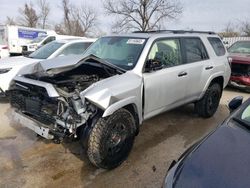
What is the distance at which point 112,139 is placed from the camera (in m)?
3.44

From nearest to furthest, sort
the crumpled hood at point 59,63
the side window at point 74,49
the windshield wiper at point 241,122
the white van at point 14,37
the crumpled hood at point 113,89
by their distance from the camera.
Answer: the windshield wiper at point 241,122
the crumpled hood at point 113,89
the crumpled hood at point 59,63
the side window at point 74,49
the white van at point 14,37

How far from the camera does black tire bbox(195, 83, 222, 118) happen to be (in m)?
5.53

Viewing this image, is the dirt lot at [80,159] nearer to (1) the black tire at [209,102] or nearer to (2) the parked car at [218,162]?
(1) the black tire at [209,102]

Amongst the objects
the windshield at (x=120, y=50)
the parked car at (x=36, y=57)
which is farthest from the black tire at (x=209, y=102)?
the parked car at (x=36, y=57)

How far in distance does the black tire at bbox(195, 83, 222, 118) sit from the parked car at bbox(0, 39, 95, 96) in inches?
156

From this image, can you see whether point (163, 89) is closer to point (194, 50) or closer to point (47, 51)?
point (194, 50)

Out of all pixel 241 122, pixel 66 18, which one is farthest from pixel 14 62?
pixel 66 18

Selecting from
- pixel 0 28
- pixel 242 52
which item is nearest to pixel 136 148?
pixel 242 52

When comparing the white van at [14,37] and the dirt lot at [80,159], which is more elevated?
the white van at [14,37]

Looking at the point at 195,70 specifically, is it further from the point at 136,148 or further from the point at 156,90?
the point at 136,148

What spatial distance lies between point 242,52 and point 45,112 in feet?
26.9

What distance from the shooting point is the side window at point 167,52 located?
429 cm

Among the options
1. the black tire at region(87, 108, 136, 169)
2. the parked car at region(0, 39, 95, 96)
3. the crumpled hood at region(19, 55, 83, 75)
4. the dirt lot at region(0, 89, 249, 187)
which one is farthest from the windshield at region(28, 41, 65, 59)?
the black tire at region(87, 108, 136, 169)

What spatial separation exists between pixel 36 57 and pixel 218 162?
640 centimetres
